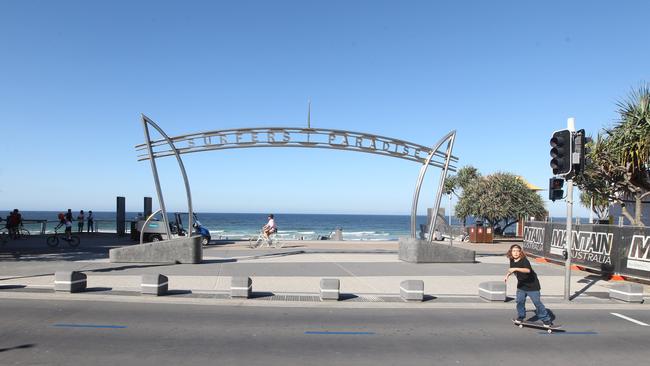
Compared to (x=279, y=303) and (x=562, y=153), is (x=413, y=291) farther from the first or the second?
(x=562, y=153)

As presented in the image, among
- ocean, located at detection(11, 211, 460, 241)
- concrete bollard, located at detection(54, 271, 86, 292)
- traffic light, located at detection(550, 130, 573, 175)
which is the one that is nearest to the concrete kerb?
concrete bollard, located at detection(54, 271, 86, 292)

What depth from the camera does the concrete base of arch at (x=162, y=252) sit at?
17.4m

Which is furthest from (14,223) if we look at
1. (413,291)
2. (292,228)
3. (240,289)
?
(292,228)

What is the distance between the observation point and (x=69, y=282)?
37.8ft

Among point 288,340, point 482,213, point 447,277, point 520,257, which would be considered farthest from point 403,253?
point 482,213

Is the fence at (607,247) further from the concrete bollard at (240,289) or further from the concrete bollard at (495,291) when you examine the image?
the concrete bollard at (240,289)

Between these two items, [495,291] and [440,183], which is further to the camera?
[440,183]

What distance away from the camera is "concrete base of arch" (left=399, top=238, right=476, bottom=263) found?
19.3 meters

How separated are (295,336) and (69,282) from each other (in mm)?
6402

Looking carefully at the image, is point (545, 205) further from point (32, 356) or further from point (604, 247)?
point (32, 356)

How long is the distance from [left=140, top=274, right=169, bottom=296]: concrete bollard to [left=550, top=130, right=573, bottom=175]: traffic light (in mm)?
9598

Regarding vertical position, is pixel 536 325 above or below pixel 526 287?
below

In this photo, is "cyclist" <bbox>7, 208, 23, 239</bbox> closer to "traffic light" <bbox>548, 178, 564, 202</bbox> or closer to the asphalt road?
the asphalt road

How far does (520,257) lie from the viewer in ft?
30.2
